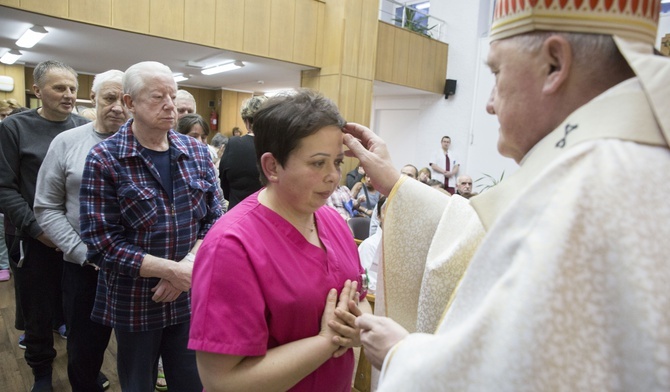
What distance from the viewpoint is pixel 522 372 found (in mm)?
515

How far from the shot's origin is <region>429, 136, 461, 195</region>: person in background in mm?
8875

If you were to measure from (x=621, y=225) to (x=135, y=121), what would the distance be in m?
→ 1.63

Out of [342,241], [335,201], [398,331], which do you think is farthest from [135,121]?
[335,201]

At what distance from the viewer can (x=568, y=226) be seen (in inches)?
20.5

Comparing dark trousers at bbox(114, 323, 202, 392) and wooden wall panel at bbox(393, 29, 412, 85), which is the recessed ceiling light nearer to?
wooden wall panel at bbox(393, 29, 412, 85)

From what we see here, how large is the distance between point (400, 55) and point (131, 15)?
16.2 feet

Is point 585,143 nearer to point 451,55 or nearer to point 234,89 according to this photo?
point 451,55

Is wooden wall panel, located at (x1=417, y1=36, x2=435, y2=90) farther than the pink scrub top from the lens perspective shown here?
Yes

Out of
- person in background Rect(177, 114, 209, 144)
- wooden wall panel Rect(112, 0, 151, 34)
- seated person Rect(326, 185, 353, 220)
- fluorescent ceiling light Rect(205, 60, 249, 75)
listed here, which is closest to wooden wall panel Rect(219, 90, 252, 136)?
fluorescent ceiling light Rect(205, 60, 249, 75)

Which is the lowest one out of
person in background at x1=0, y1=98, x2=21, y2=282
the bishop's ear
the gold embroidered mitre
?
person in background at x1=0, y1=98, x2=21, y2=282

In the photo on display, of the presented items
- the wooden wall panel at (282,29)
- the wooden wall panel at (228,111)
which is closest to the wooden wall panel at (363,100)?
the wooden wall panel at (282,29)

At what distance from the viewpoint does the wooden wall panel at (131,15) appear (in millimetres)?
5070

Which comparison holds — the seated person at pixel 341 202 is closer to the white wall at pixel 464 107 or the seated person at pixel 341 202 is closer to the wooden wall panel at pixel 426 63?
the white wall at pixel 464 107

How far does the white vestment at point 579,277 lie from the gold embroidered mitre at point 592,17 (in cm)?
11
